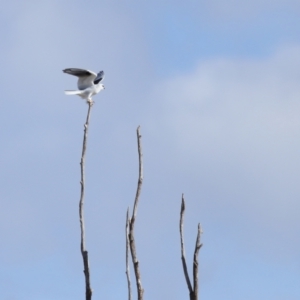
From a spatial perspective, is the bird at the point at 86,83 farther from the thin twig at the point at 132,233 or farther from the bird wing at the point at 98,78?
the thin twig at the point at 132,233

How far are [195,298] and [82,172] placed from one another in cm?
398

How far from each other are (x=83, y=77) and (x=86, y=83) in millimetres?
228

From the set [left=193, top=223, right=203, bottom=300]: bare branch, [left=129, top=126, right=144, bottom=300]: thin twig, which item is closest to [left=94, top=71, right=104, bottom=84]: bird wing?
[left=129, top=126, right=144, bottom=300]: thin twig

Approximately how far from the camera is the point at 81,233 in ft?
66.3

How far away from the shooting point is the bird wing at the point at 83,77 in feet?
109

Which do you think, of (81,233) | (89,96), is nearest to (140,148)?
(81,233)

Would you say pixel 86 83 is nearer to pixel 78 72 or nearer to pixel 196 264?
pixel 78 72

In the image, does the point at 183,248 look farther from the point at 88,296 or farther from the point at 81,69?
the point at 81,69

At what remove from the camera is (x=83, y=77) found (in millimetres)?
33906

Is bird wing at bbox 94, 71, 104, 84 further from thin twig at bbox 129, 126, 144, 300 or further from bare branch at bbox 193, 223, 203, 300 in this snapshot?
bare branch at bbox 193, 223, 203, 300

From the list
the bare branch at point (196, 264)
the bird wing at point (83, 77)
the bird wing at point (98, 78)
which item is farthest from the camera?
the bird wing at point (98, 78)

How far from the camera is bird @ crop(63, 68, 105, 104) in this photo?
32.7 m

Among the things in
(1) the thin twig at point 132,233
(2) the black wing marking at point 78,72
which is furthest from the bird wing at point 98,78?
(1) the thin twig at point 132,233

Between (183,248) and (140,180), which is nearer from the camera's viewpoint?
(183,248)
